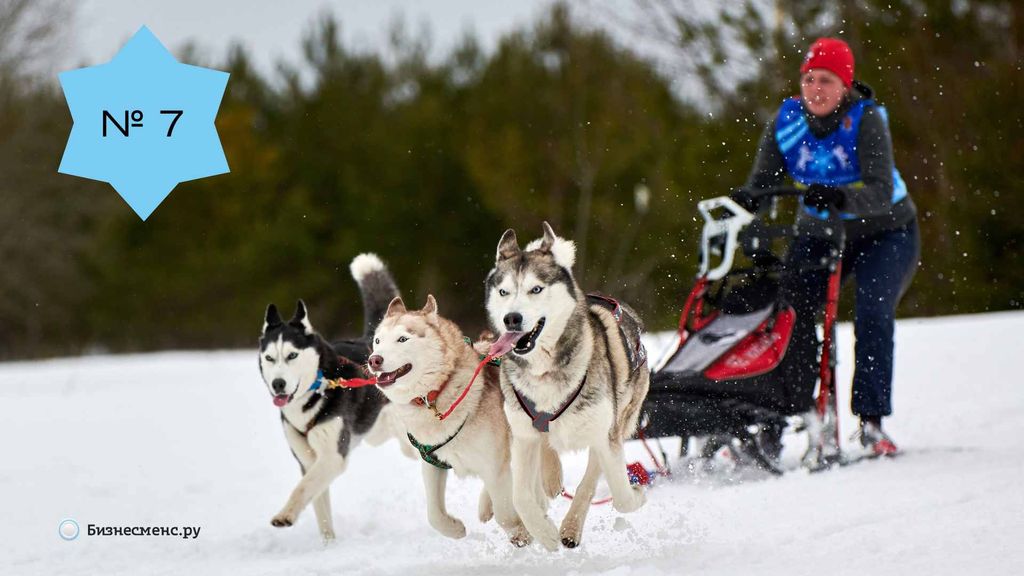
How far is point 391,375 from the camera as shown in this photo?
12.4ft

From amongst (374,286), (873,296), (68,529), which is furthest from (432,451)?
(873,296)

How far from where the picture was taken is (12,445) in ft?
23.5

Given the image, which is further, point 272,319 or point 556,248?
point 272,319

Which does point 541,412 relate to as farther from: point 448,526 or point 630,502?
point 448,526

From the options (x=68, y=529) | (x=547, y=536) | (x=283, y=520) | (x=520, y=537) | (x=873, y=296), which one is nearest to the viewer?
(x=547, y=536)

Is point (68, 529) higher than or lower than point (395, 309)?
lower

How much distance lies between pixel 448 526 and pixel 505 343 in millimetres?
836

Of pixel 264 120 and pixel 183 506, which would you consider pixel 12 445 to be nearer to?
pixel 183 506

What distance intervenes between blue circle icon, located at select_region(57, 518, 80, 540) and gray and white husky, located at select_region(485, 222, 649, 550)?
2.19 m

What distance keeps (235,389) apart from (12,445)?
2.54 meters

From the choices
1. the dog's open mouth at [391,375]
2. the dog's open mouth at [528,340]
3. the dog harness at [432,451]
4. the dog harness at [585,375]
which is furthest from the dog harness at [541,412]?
the dog's open mouth at [391,375]

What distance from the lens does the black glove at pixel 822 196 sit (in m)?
4.74

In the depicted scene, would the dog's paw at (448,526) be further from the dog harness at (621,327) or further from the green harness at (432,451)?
the dog harness at (621,327)

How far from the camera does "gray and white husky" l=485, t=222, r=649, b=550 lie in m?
3.51
